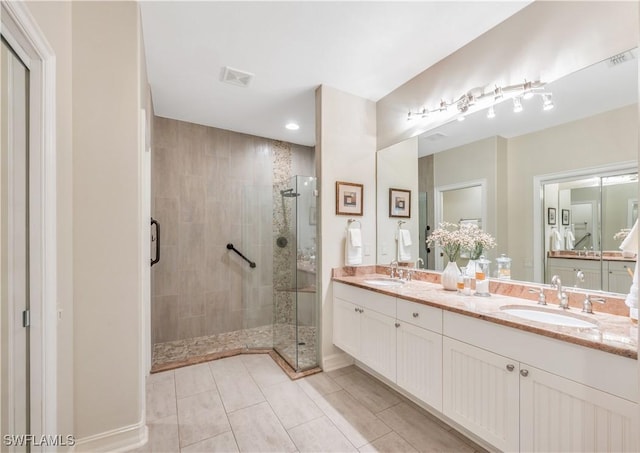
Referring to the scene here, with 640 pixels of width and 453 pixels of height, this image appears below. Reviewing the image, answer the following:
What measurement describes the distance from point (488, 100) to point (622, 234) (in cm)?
114

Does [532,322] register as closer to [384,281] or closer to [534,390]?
[534,390]

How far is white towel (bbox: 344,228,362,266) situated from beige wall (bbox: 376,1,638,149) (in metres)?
1.29

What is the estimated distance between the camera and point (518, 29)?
1766 millimetres

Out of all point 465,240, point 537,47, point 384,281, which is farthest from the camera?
point 384,281

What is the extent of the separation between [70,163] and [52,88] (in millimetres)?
370

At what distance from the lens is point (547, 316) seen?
5.07ft

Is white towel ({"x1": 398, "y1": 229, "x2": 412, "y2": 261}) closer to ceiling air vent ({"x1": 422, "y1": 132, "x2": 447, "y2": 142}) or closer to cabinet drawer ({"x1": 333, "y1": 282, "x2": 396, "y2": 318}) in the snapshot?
cabinet drawer ({"x1": 333, "y1": 282, "x2": 396, "y2": 318})

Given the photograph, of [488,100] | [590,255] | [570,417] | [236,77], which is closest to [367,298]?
[570,417]

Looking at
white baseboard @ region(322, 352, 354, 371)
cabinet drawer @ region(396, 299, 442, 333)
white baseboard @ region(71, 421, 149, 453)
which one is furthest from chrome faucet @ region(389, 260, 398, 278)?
white baseboard @ region(71, 421, 149, 453)

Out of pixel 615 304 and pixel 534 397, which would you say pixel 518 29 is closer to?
pixel 615 304

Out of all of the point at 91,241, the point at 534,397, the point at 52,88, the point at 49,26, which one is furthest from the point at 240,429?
the point at 49,26

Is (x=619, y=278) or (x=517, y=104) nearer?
(x=619, y=278)

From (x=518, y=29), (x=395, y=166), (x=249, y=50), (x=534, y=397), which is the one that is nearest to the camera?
(x=534, y=397)

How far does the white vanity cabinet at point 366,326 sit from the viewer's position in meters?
2.04
